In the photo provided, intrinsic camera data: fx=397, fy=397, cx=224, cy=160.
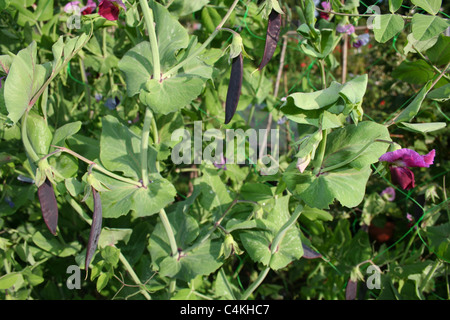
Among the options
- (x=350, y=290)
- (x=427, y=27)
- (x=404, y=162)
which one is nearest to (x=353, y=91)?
(x=404, y=162)

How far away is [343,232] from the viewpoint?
1.73 metres

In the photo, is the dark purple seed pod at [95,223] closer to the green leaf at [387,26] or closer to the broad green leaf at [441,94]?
the green leaf at [387,26]

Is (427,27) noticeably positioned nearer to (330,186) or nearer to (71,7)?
(330,186)

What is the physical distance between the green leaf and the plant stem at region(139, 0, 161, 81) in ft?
1.74

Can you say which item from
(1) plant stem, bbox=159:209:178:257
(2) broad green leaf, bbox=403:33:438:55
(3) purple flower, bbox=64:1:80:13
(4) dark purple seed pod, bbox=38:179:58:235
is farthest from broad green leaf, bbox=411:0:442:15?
(3) purple flower, bbox=64:1:80:13

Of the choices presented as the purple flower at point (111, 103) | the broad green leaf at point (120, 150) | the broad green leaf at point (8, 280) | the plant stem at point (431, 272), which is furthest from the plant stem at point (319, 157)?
the broad green leaf at point (8, 280)

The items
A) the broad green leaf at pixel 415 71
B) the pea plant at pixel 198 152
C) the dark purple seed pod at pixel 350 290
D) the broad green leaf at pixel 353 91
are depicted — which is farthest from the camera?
the dark purple seed pod at pixel 350 290

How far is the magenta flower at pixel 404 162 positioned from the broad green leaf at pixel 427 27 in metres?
0.29

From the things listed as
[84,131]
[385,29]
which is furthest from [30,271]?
[385,29]

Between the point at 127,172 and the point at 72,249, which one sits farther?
the point at 72,249

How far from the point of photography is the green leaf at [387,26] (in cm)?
95

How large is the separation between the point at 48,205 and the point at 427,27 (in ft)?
3.15
